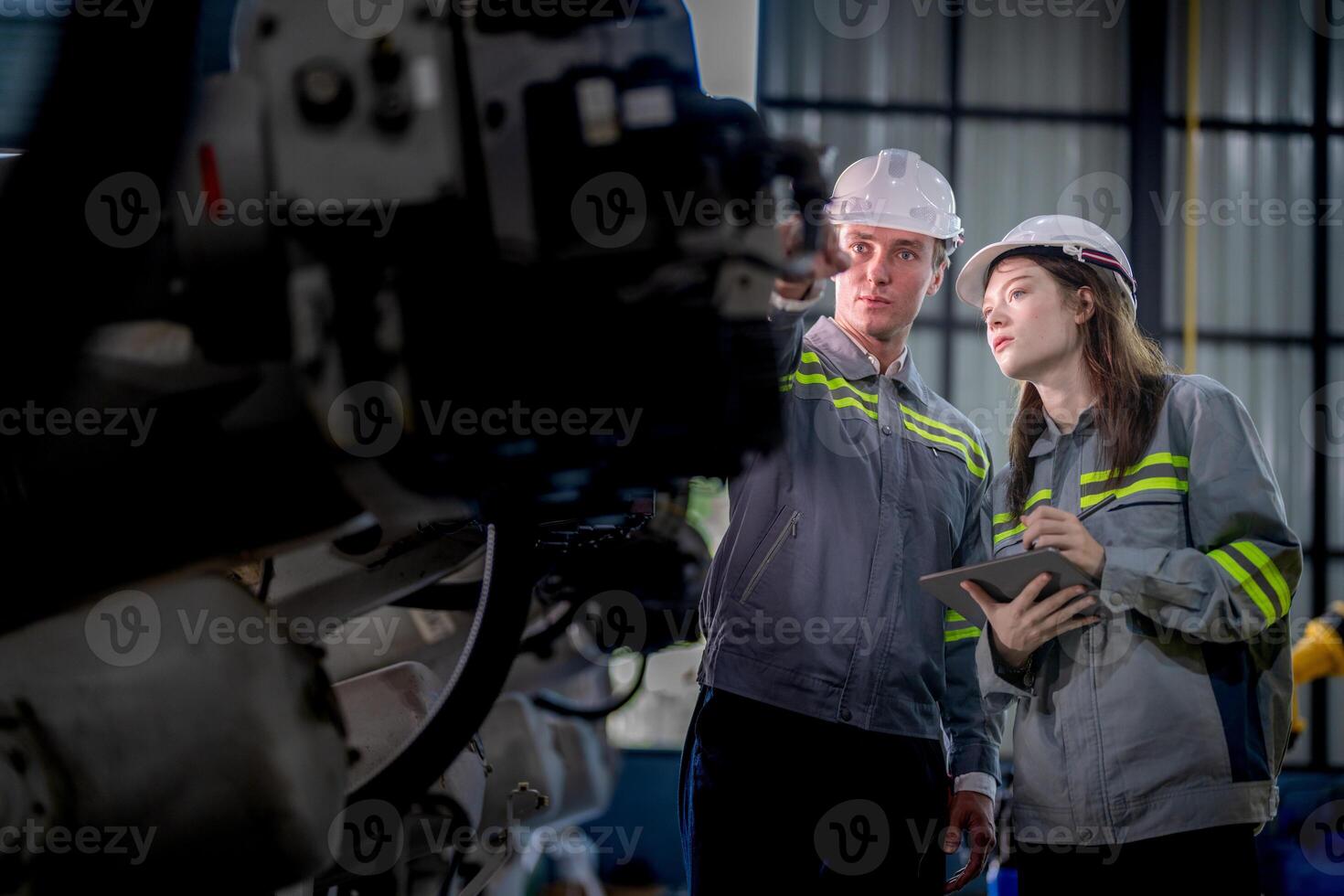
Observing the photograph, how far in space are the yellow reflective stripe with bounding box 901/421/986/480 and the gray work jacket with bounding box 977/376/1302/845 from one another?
31 cm

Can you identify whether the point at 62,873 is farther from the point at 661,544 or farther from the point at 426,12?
the point at 661,544

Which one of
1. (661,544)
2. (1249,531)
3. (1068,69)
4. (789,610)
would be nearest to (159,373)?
(789,610)

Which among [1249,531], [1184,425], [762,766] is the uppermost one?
[1184,425]

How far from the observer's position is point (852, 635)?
6.42 feet

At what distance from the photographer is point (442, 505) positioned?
1.03 meters

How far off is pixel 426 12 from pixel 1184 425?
1.34 meters
